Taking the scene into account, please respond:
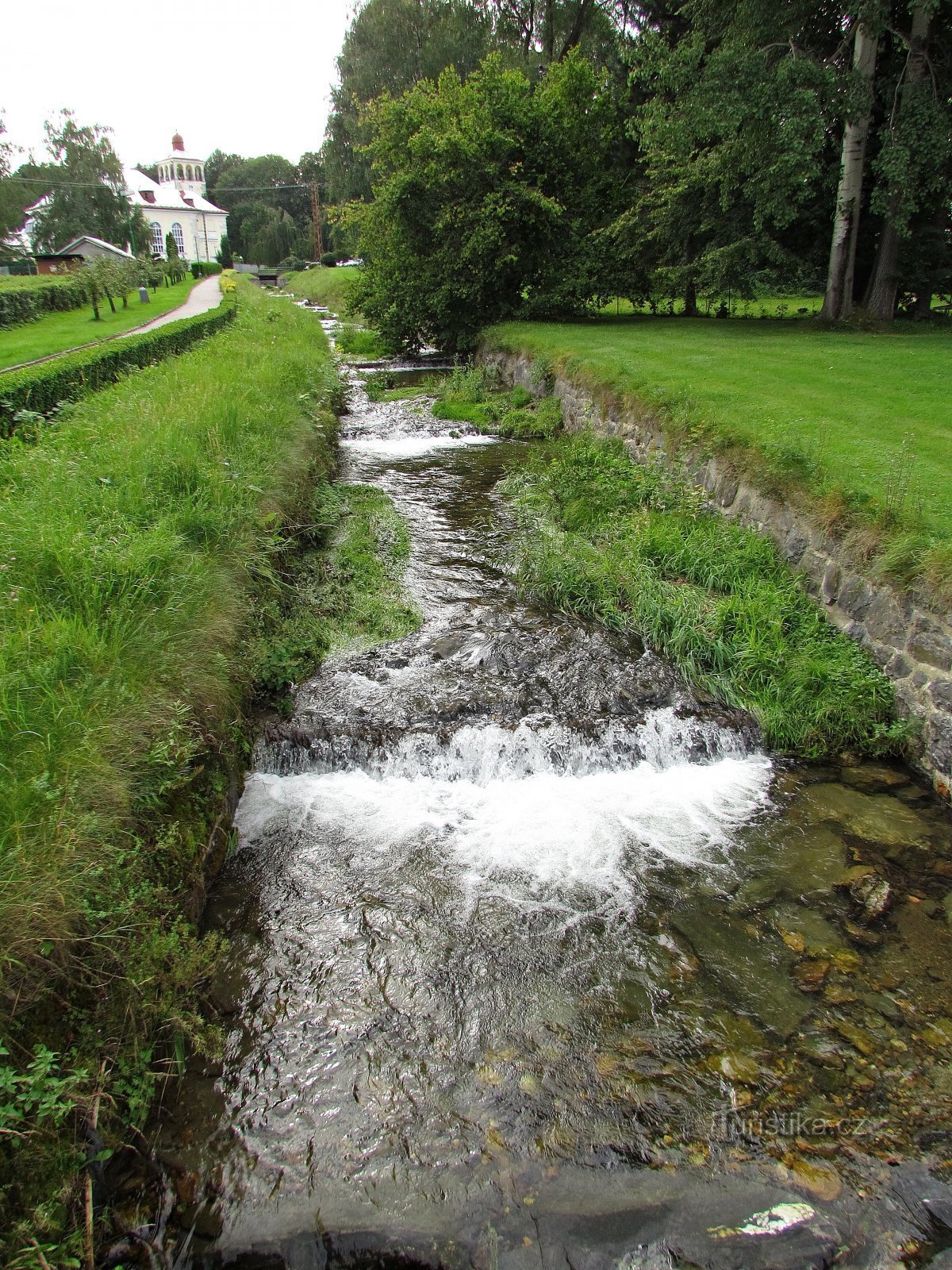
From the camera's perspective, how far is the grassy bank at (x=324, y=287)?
40.6 m

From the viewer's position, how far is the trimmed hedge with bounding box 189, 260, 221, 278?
62156 mm

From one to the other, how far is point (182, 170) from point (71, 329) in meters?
94.2

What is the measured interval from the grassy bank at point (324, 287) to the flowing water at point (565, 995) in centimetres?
3462

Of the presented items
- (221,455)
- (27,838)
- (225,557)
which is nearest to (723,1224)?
(27,838)

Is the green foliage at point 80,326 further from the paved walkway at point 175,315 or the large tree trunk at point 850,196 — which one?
the large tree trunk at point 850,196

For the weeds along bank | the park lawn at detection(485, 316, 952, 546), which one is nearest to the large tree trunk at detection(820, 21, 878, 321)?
the park lawn at detection(485, 316, 952, 546)

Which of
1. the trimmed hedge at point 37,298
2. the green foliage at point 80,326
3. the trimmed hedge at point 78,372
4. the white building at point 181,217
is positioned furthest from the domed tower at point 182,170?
the trimmed hedge at point 78,372

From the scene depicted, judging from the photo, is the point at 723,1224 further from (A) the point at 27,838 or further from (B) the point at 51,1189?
(A) the point at 27,838

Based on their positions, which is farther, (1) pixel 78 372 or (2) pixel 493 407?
(2) pixel 493 407

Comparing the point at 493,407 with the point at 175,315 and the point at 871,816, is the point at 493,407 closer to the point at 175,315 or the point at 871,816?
A: the point at 871,816

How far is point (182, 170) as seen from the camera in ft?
320

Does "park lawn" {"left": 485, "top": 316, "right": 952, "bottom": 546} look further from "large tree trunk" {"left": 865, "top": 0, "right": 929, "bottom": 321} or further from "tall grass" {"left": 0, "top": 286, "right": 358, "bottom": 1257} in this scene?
"tall grass" {"left": 0, "top": 286, "right": 358, "bottom": 1257}

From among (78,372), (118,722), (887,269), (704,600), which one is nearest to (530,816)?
(118,722)

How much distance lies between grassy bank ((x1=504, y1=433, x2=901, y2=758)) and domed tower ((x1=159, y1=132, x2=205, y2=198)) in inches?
4276
